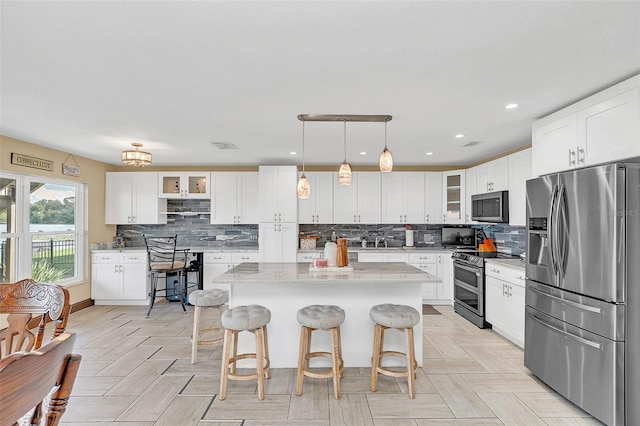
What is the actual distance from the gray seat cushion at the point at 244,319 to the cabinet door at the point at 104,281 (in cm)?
377

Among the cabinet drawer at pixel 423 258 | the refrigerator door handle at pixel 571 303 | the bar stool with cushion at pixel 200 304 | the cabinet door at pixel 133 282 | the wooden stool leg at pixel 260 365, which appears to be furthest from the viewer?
the cabinet drawer at pixel 423 258

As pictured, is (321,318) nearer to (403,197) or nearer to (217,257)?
(217,257)

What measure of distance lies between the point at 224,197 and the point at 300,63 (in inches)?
165

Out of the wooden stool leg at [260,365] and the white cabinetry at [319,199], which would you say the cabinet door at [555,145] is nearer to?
the wooden stool leg at [260,365]

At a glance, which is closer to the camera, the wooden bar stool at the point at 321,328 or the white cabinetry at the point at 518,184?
the wooden bar stool at the point at 321,328

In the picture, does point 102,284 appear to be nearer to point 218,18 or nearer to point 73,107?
point 73,107

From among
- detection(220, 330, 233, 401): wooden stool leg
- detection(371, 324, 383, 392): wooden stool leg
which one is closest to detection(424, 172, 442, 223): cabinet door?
detection(371, 324, 383, 392): wooden stool leg

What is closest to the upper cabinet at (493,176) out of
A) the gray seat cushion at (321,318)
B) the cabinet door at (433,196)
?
the cabinet door at (433,196)

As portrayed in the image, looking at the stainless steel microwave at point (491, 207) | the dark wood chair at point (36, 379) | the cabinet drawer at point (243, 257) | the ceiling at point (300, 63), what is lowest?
the cabinet drawer at point (243, 257)

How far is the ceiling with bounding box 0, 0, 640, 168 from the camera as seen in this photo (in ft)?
5.39

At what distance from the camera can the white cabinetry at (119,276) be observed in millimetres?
5473

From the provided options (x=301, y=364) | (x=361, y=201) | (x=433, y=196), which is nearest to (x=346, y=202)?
(x=361, y=201)

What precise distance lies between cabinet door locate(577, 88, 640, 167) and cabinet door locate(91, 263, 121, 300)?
20.3 feet

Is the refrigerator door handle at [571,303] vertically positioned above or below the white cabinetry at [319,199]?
below
